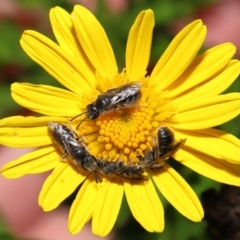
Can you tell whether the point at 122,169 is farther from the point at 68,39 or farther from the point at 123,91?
the point at 68,39

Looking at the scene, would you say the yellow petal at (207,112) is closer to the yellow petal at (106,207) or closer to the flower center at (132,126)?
the flower center at (132,126)

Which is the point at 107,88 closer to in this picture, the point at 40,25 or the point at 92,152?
the point at 92,152

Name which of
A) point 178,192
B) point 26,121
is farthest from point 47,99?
point 178,192

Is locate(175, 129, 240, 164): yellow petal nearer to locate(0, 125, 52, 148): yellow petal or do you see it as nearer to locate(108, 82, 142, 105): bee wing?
locate(108, 82, 142, 105): bee wing

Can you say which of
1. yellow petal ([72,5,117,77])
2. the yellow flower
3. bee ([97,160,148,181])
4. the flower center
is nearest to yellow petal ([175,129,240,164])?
the yellow flower

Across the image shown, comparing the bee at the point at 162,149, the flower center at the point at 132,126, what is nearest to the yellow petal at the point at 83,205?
the flower center at the point at 132,126

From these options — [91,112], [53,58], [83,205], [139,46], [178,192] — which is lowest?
[178,192]
